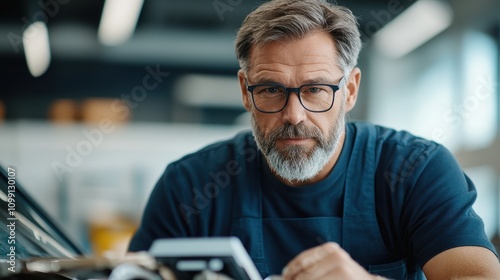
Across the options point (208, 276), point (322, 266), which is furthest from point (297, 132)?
point (208, 276)

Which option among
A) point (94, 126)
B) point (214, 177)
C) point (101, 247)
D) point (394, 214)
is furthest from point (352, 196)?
point (94, 126)

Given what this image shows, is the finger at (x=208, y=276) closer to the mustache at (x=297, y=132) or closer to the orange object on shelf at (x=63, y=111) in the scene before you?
the mustache at (x=297, y=132)

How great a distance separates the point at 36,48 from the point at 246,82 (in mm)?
5305

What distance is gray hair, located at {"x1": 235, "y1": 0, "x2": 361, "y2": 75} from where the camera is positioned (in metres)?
1.49

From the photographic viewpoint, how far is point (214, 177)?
1607mm

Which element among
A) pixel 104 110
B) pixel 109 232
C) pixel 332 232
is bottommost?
pixel 109 232

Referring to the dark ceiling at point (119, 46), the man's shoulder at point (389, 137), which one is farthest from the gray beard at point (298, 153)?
the dark ceiling at point (119, 46)

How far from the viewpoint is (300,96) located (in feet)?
4.68

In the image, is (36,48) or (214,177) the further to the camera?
(36,48)

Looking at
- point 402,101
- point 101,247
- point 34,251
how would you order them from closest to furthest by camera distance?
point 34,251 < point 101,247 < point 402,101

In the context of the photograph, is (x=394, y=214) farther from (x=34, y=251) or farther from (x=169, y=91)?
(x=169, y=91)

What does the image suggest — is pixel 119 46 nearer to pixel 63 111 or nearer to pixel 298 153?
pixel 63 111

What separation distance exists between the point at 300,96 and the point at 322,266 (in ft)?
1.81

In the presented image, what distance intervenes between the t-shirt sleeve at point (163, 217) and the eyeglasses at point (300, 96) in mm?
307
